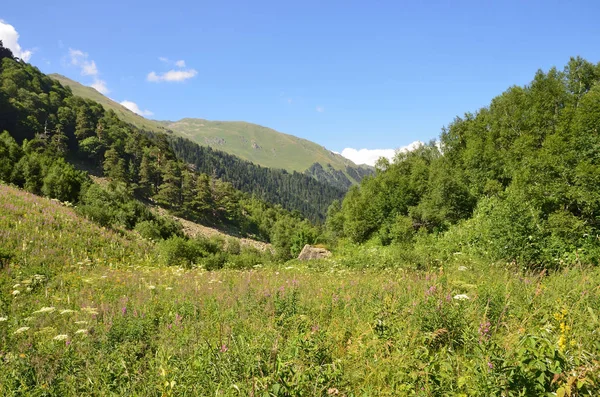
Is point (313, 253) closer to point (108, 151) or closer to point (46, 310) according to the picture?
point (46, 310)

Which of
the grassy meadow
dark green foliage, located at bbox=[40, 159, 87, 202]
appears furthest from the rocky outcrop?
dark green foliage, located at bbox=[40, 159, 87, 202]

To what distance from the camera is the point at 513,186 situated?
61.9 feet

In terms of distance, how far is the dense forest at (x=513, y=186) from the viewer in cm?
1258

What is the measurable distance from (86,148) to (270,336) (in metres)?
78.4

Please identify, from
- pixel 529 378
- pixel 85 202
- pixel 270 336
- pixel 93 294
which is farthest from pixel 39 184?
pixel 529 378

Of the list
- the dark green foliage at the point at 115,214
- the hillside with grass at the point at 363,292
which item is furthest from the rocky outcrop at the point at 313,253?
the dark green foliage at the point at 115,214

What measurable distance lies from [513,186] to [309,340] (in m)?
20.5

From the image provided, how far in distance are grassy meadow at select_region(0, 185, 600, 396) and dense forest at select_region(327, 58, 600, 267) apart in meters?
6.47

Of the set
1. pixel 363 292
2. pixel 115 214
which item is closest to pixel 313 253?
pixel 115 214

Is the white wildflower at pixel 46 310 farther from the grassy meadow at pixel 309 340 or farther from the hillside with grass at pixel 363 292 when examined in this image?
the hillside with grass at pixel 363 292

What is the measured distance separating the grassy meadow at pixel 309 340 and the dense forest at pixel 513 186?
6.47 meters

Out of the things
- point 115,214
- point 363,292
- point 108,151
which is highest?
point 108,151

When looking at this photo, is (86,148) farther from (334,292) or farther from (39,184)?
(334,292)

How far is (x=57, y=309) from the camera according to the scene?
6.36 m
